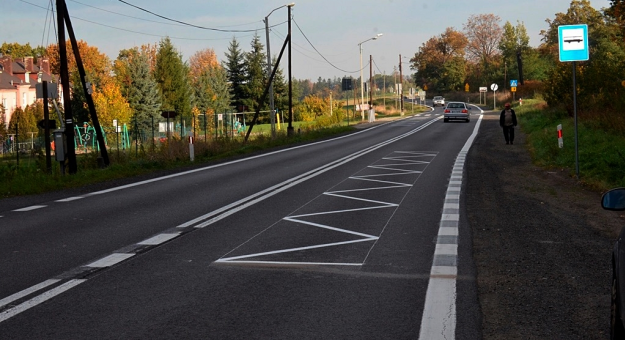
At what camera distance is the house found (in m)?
86.4

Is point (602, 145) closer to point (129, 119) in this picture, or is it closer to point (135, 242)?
point (135, 242)

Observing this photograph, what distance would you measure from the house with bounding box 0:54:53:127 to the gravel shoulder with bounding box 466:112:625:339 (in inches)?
3130

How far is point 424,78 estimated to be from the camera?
500ft

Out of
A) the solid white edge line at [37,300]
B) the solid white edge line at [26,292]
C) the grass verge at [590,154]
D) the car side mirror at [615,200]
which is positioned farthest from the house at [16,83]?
the car side mirror at [615,200]

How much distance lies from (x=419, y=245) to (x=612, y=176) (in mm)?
7994

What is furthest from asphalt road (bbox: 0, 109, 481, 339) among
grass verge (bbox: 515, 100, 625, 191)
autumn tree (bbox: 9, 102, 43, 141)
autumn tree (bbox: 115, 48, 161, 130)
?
autumn tree (bbox: 115, 48, 161, 130)

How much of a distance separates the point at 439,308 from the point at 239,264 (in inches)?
99.0

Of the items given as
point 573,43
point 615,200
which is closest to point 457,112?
point 573,43

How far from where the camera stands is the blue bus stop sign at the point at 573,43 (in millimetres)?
15352

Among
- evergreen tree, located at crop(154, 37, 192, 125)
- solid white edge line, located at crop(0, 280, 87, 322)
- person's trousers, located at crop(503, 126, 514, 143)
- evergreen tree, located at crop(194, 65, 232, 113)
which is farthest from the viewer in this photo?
evergreen tree, located at crop(194, 65, 232, 113)

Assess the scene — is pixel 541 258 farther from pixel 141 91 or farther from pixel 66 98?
pixel 141 91

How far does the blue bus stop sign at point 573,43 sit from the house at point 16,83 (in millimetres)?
77617

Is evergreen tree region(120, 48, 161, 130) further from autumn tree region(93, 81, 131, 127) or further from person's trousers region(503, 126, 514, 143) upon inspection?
person's trousers region(503, 126, 514, 143)

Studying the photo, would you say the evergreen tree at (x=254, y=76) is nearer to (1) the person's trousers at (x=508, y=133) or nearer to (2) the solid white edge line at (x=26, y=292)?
(1) the person's trousers at (x=508, y=133)
